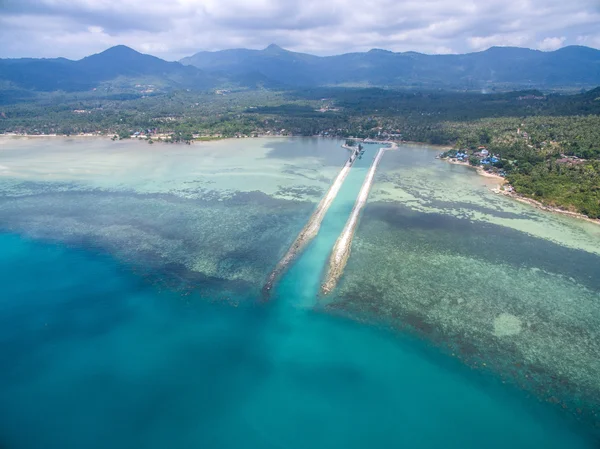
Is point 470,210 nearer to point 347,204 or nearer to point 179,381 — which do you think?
point 347,204

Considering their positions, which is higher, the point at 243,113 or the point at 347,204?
the point at 243,113

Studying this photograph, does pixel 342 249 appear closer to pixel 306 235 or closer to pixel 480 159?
pixel 306 235

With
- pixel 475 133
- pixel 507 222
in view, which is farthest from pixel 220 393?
pixel 475 133

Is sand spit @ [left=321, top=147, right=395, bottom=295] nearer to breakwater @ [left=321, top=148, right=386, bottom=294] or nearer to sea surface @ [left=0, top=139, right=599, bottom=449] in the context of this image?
breakwater @ [left=321, top=148, right=386, bottom=294]

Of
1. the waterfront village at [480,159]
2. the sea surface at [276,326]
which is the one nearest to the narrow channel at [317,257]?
the sea surface at [276,326]

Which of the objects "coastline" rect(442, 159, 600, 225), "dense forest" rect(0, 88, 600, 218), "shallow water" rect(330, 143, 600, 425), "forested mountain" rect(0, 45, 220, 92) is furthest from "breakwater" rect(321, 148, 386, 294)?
"forested mountain" rect(0, 45, 220, 92)

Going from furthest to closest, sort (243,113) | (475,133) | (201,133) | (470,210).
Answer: (243,113) → (201,133) → (475,133) → (470,210)

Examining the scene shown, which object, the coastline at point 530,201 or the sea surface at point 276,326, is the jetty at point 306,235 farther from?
the coastline at point 530,201
